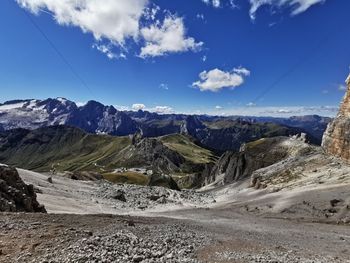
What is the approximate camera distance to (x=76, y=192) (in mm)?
85562

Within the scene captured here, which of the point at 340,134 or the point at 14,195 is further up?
the point at 340,134

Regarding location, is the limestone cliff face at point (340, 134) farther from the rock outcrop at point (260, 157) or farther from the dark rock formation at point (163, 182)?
the dark rock formation at point (163, 182)

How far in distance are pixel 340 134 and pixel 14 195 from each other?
92870 millimetres

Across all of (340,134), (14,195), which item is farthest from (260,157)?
(14,195)

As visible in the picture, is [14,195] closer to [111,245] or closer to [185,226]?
[185,226]

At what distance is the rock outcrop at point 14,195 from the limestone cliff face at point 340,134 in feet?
271

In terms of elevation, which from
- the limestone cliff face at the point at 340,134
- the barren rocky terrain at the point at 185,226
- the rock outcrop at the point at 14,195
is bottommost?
the barren rocky terrain at the point at 185,226

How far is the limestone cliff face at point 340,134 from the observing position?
107250 mm

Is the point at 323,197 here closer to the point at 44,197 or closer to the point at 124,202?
the point at 124,202

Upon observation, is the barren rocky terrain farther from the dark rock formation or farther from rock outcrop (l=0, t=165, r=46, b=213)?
the dark rock formation

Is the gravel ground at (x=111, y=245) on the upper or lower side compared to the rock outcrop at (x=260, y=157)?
lower

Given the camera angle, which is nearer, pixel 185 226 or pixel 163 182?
pixel 185 226

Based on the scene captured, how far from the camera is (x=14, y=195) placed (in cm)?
4388

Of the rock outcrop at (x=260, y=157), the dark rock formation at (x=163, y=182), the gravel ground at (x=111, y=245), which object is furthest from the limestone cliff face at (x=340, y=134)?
the gravel ground at (x=111, y=245)
